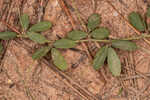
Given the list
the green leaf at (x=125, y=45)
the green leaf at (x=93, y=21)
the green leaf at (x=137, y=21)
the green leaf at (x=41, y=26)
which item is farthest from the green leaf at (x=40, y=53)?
the green leaf at (x=137, y=21)

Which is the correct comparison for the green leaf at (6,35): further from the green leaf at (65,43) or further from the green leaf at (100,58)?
the green leaf at (100,58)

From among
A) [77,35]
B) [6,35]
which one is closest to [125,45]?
[77,35]

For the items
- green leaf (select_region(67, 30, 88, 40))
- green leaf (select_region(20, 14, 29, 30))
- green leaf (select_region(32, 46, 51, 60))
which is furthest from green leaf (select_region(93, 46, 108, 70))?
green leaf (select_region(20, 14, 29, 30))

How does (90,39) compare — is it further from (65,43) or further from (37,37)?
(37,37)

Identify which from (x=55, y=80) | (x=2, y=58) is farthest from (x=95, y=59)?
(x=2, y=58)

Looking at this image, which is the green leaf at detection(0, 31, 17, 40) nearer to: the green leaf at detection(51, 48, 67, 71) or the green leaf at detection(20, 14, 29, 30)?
the green leaf at detection(20, 14, 29, 30)

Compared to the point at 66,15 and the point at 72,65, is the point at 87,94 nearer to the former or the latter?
the point at 72,65
